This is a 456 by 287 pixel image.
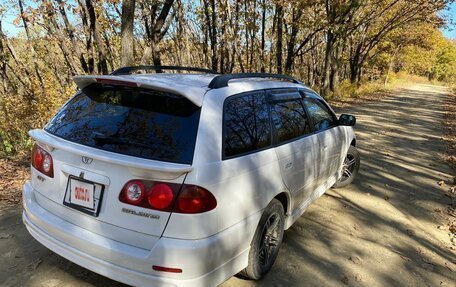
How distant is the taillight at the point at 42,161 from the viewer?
8.86ft

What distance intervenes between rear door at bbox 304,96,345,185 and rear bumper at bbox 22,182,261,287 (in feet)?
6.37

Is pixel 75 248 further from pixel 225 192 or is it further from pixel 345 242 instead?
pixel 345 242

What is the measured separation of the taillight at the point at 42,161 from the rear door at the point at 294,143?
1.94 m

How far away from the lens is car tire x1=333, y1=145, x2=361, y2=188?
18.9 feet

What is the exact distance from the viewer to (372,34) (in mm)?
27938

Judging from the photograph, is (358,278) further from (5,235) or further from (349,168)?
(5,235)

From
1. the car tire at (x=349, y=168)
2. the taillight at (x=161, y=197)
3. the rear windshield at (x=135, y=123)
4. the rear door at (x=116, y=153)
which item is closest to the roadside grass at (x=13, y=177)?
the rear door at (x=116, y=153)

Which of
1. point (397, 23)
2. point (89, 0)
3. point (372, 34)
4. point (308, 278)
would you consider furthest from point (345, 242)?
point (372, 34)

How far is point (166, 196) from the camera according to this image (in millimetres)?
2250

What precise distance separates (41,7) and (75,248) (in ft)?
33.0

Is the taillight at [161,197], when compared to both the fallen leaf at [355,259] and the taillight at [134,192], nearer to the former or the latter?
the taillight at [134,192]

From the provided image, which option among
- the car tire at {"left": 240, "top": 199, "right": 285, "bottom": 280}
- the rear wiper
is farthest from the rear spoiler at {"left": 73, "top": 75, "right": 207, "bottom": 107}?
the car tire at {"left": 240, "top": 199, "right": 285, "bottom": 280}

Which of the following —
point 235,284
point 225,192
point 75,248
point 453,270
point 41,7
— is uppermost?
point 41,7

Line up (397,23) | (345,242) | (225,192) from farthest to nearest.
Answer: (397,23) → (345,242) → (225,192)
